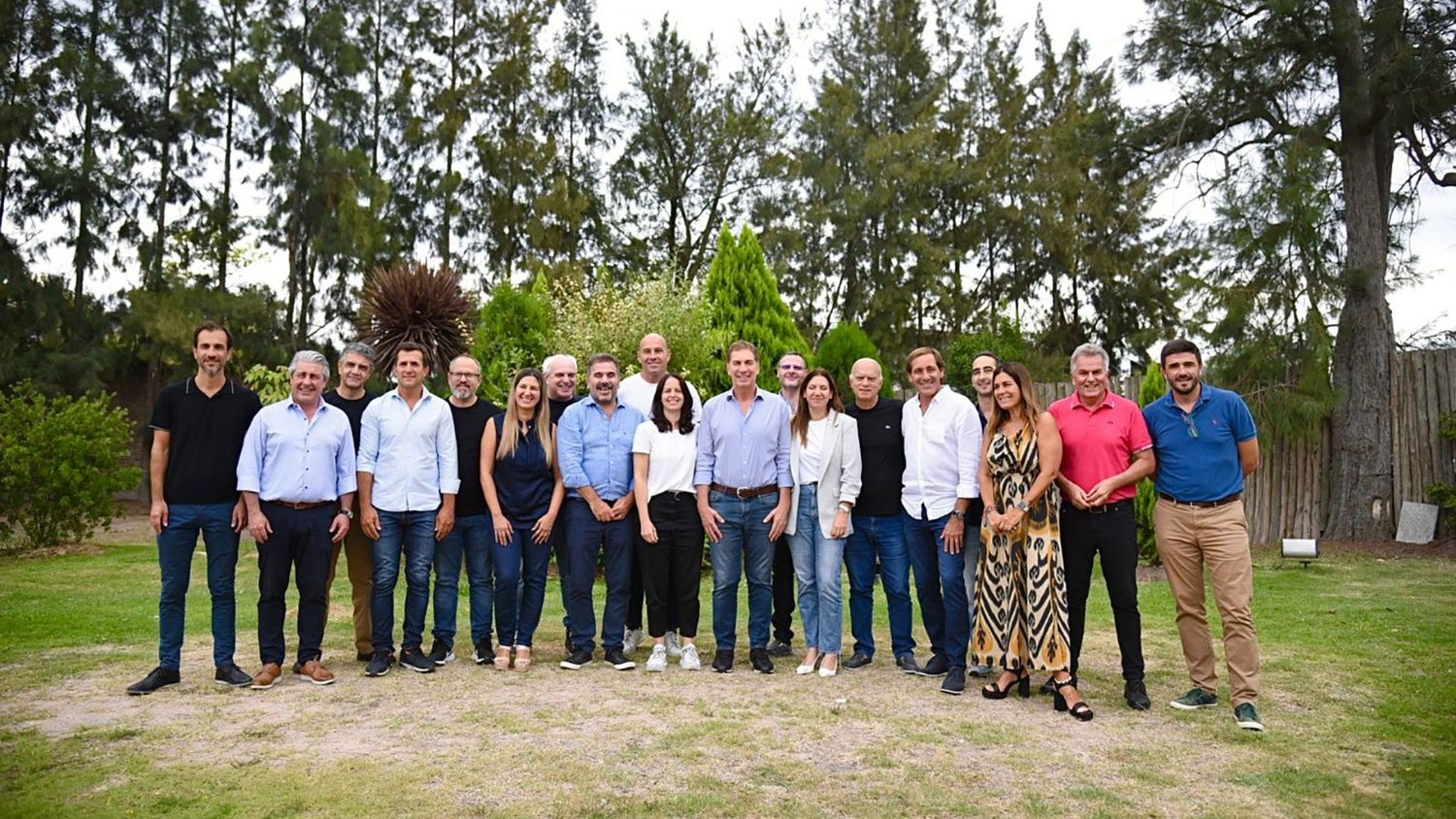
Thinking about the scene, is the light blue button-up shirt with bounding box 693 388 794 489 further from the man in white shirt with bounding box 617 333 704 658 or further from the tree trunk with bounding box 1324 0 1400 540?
the tree trunk with bounding box 1324 0 1400 540

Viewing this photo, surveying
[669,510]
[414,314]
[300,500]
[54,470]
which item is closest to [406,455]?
[300,500]

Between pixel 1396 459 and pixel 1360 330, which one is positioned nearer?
pixel 1396 459

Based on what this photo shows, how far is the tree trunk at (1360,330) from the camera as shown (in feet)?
43.1

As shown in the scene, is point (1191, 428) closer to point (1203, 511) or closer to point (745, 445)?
point (1203, 511)

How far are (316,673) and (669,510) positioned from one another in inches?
83.4

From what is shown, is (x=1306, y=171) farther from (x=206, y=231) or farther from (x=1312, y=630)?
(x=206, y=231)

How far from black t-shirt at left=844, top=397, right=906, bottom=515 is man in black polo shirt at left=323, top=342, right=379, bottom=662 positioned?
9.48ft

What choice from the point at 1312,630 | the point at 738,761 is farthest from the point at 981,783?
the point at 1312,630

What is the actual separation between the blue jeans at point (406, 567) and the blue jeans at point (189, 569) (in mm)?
756

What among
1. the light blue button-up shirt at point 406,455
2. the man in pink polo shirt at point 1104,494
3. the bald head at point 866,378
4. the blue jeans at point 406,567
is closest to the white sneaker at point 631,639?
the blue jeans at point 406,567

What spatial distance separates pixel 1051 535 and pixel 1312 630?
3586 mm

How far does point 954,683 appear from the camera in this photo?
18.0 feet

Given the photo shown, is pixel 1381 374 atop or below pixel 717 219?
below

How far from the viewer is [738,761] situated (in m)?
4.23
